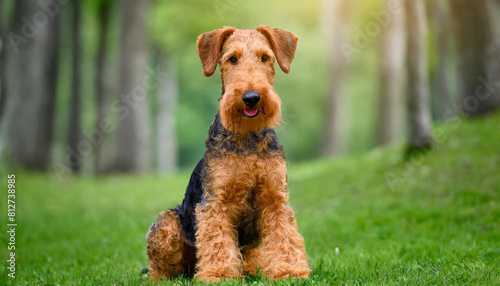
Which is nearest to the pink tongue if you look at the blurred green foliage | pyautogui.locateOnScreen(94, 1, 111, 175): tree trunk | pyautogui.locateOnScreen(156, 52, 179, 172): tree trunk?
the blurred green foliage

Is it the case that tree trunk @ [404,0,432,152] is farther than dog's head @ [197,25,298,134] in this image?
Yes

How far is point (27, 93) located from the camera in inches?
505

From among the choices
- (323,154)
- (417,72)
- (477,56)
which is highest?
(477,56)

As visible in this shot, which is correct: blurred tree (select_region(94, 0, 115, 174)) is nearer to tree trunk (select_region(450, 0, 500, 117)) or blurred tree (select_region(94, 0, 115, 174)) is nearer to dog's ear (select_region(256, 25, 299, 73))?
tree trunk (select_region(450, 0, 500, 117))

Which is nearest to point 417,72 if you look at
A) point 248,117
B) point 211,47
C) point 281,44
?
point 281,44

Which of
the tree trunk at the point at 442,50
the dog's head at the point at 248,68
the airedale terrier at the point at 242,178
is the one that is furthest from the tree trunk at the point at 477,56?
the airedale terrier at the point at 242,178

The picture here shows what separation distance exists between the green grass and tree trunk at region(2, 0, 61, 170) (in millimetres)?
994

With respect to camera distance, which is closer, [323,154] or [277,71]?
[323,154]

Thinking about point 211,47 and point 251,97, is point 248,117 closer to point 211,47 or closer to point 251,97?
point 251,97

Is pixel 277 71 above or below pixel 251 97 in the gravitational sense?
above

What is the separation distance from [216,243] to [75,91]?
16.1 metres

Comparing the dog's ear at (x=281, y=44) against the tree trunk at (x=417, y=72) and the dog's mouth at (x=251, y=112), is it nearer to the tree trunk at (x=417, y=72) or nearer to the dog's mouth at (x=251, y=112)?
the dog's mouth at (x=251, y=112)

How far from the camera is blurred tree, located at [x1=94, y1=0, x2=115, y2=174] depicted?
1848 cm

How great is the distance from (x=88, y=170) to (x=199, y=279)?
26.6m
